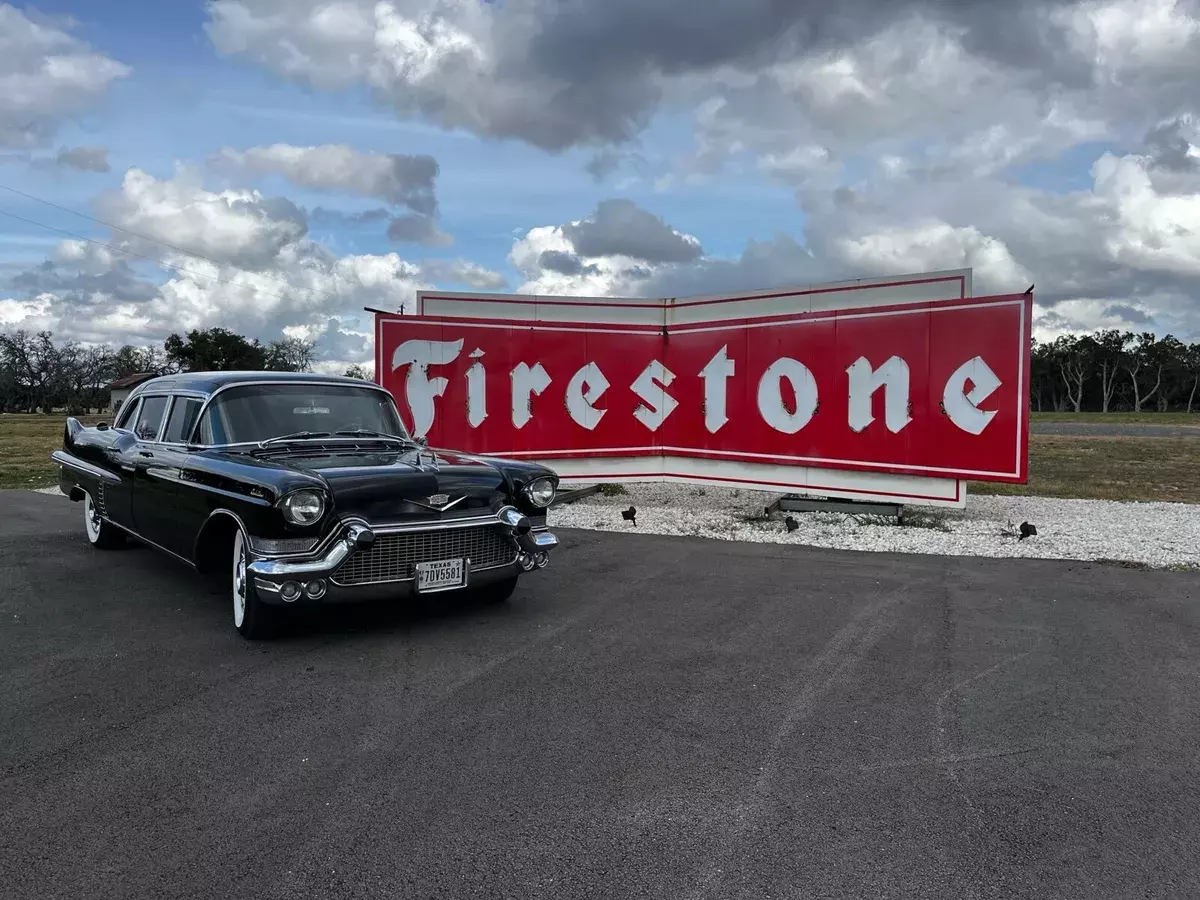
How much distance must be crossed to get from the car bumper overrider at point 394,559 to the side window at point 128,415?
11.4 ft

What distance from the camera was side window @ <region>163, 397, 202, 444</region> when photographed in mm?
6035

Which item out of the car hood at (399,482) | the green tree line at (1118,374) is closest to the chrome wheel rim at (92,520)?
the car hood at (399,482)

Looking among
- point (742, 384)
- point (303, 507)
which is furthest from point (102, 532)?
point (742, 384)

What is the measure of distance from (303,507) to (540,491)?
167cm

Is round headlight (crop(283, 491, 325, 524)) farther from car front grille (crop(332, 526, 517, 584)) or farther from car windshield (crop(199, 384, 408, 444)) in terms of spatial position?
car windshield (crop(199, 384, 408, 444))

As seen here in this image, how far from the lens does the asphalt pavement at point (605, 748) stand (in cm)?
262

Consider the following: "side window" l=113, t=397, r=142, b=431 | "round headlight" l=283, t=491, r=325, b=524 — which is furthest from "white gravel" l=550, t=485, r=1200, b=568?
"round headlight" l=283, t=491, r=325, b=524

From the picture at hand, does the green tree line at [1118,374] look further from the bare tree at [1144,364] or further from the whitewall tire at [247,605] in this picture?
the whitewall tire at [247,605]

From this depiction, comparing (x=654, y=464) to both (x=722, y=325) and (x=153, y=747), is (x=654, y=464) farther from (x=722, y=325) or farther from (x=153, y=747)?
(x=153, y=747)

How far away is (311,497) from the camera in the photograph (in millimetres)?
4664

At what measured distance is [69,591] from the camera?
627 centimetres

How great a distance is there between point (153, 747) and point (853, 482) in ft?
28.4

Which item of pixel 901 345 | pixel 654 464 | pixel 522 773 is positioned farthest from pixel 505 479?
pixel 654 464

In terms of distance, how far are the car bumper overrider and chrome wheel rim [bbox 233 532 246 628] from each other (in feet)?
0.98
